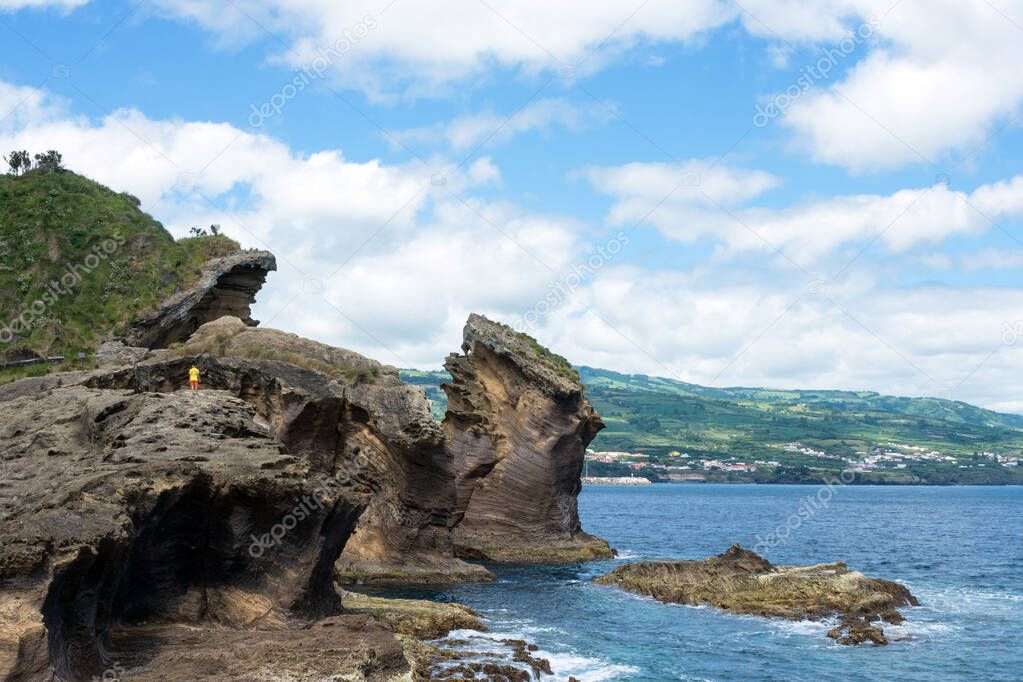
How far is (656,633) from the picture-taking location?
3853cm

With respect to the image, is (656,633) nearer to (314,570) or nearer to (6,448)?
(314,570)

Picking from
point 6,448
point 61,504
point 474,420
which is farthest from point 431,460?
point 61,504

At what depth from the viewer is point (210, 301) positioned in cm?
6244

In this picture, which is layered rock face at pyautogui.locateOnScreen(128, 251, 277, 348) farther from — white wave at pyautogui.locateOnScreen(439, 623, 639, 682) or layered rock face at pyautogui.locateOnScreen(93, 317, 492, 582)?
white wave at pyautogui.locateOnScreen(439, 623, 639, 682)

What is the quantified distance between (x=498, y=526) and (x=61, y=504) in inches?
1593

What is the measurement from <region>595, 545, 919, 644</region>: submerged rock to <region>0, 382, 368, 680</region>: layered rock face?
1940 centimetres

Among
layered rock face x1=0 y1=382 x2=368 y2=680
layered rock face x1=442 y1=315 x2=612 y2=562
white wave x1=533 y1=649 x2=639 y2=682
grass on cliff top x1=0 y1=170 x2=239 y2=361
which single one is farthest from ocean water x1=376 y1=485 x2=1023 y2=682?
grass on cliff top x1=0 y1=170 x2=239 y2=361

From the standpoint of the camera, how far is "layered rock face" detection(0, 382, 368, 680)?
2003 cm

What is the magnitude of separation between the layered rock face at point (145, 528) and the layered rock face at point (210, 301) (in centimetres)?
2676

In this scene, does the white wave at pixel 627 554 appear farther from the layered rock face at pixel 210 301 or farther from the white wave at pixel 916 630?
the layered rock face at pixel 210 301

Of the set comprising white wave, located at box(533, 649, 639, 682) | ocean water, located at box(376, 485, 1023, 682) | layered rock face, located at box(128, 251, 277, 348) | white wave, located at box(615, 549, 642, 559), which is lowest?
white wave, located at box(533, 649, 639, 682)

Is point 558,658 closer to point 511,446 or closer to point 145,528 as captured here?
point 145,528

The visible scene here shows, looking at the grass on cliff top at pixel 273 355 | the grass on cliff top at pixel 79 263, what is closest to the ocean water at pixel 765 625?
the grass on cliff top at pixel 273 355

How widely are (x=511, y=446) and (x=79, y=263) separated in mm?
28143
